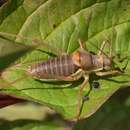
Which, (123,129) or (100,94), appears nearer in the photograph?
(100,94)

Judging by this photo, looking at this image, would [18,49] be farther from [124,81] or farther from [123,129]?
[123,129]

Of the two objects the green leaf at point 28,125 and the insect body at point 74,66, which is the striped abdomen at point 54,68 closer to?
the insect body at point 74,66

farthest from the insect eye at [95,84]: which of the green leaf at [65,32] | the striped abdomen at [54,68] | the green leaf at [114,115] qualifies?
the green leaf at [114,115]

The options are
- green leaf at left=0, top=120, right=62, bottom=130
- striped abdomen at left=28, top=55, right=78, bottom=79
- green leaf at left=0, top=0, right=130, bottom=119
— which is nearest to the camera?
green leaf at left=0, top=0, right=130, bottom=119

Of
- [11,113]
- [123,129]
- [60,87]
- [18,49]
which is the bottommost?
[123,129]

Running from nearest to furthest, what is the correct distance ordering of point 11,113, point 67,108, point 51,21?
point 67,108 → point 51,21 → point 11,113

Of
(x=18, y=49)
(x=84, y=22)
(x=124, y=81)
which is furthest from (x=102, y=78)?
(x=18, y=49)

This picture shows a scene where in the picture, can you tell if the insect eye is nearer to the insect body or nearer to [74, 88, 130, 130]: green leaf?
the insect body

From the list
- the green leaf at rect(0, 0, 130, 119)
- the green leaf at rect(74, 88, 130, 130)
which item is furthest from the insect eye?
the green leaf at rect(74, 88, 130, 130)
